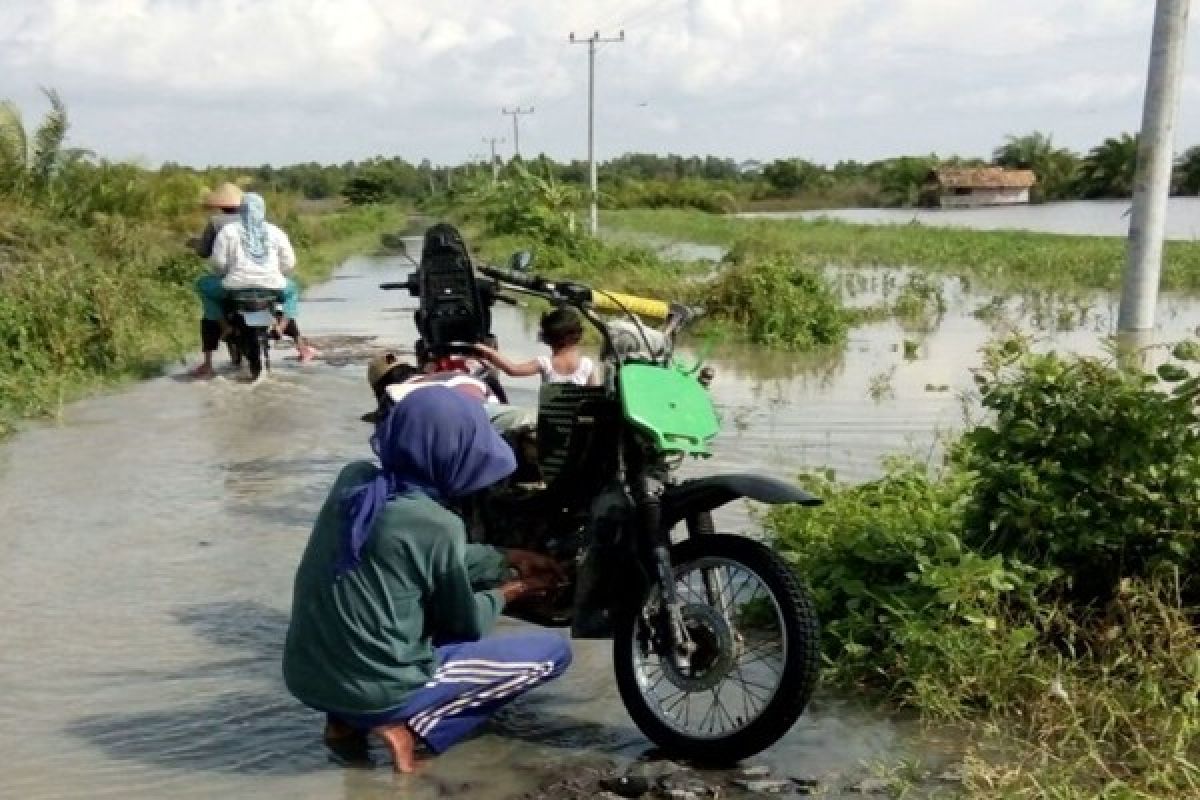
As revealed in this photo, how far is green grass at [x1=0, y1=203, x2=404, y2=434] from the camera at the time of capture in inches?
426

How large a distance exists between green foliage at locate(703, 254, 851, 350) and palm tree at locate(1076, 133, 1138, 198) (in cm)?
6876

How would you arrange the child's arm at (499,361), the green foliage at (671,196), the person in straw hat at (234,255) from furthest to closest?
the green foliage at (671,196) → the person in straw hat at (234,255) → the child's arm at (499,361)

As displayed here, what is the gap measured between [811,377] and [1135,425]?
7930 mm

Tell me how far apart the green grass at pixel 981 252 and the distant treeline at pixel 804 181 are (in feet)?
112

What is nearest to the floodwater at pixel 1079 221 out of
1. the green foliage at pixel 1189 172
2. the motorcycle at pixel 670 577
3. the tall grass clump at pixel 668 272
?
the green foliage at pixel 1189 172

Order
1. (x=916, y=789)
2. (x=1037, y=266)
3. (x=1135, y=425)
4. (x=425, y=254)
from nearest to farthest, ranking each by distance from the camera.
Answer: (x=916, y=789)
(x=1135, y=425)
(x=425, y=254)
(x=1037, y=266)

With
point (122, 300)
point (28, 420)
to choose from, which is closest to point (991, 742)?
point (28, 420)

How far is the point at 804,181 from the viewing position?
9962cm

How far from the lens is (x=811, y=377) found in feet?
40.1

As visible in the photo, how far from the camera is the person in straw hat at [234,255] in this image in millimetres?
11117

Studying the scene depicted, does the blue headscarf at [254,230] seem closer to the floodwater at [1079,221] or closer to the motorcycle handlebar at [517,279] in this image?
the motorcycle handlebar at [517,279]

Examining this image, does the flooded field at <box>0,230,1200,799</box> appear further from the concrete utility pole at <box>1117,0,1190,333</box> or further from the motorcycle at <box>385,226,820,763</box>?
the concrete utility pole at <box>1117,0,1190,333</box>

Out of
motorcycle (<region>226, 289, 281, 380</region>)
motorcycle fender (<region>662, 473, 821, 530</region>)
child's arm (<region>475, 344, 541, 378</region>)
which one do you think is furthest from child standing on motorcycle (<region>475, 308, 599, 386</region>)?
motorcycle (<region>226, 289, 281, 380</region>)

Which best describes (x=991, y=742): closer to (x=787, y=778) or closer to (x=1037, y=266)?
(x=787, y=778)
